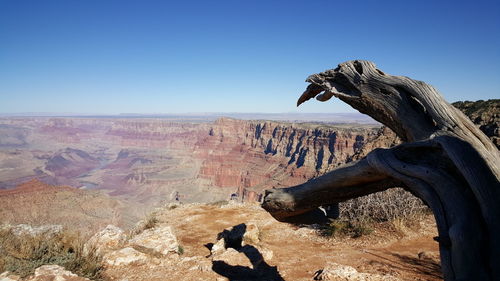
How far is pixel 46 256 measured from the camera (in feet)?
16.7

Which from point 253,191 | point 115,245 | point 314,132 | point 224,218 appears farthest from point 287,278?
point 314,132

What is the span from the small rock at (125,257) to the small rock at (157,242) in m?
0.57

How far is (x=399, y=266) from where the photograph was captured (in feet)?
19.5

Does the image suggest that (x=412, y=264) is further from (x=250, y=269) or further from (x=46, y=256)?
(x=46, y=256)

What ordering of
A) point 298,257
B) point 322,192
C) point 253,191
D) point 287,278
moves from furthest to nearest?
point 253,191 < point 298,257 < point 287,278 < point 322,192

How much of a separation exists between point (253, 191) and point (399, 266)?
90.8 meters

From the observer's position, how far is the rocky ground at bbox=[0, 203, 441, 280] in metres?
5.54

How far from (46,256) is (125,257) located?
1472 millimetres

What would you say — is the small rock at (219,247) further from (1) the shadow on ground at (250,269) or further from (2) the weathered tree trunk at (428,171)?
(2) the weathered tree trunk at (428,171)

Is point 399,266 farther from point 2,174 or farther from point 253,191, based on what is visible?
point 2,174

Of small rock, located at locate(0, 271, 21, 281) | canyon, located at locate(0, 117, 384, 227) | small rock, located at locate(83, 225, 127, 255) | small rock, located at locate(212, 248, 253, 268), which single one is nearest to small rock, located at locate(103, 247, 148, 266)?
small rock, located at locate(83, 225, 127, 255)

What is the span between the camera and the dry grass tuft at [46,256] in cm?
447

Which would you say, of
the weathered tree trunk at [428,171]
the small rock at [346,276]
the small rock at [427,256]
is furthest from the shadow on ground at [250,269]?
the weathered tree trunk at [428,171]

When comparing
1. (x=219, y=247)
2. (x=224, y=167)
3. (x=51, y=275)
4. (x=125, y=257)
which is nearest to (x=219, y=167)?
(x=224, y=167)
